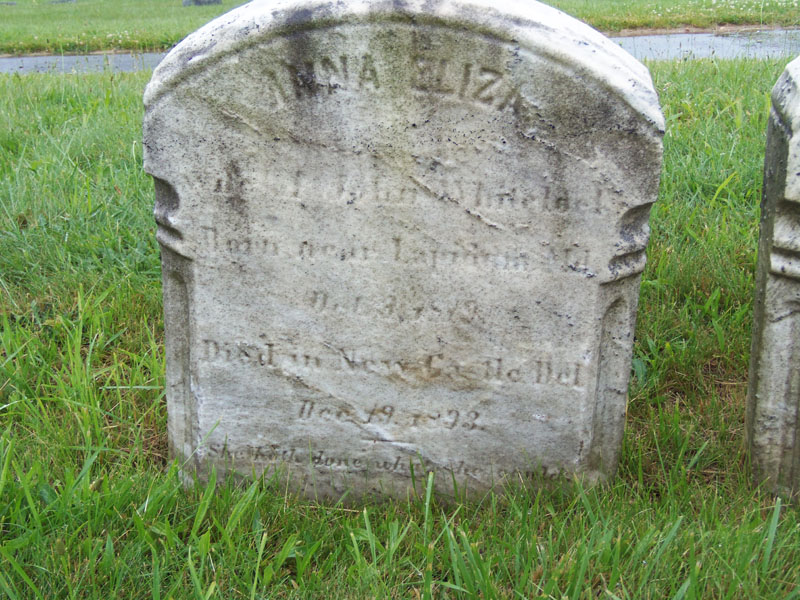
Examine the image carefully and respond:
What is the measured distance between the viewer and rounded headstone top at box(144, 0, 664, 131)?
1.75m

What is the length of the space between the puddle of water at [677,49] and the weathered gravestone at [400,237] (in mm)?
3873

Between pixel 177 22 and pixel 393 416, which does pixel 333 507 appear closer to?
pixel 393 416

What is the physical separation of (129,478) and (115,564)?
260mm

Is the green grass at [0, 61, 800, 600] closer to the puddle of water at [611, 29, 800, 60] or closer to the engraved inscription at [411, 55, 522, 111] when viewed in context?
the engraved inscription at [411, 55, 522, 111]

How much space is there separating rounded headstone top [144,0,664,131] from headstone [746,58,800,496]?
12.6 inches

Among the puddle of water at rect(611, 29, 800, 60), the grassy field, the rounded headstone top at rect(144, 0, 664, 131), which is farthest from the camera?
the grassy field

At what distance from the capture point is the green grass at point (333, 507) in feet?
5.86

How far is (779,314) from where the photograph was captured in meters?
1.97

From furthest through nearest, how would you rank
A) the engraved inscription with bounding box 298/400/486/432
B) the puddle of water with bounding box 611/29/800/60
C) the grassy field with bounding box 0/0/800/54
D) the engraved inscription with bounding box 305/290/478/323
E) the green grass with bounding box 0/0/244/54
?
1. the green grass with bounding box 0/0/244/54
2. the grassy field with bounding box 0/0/800/54
3. the puddle of water with bounding box 611/29/800/60
4. the engraved inscription with bounding box 298/400/486/432
5. the engraved inscription with bounding box 305/290/478/323

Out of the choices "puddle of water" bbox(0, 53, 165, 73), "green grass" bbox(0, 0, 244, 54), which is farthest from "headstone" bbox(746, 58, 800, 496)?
"green grass" bbox(0, 0, 244, 54)

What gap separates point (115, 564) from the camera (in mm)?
1819

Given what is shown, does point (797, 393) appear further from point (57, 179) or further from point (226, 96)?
point (57, 179)

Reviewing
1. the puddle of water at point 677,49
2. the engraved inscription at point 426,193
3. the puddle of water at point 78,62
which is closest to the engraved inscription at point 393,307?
the engraved inscription at point 426,193

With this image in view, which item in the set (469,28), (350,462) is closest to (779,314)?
(469,28)
